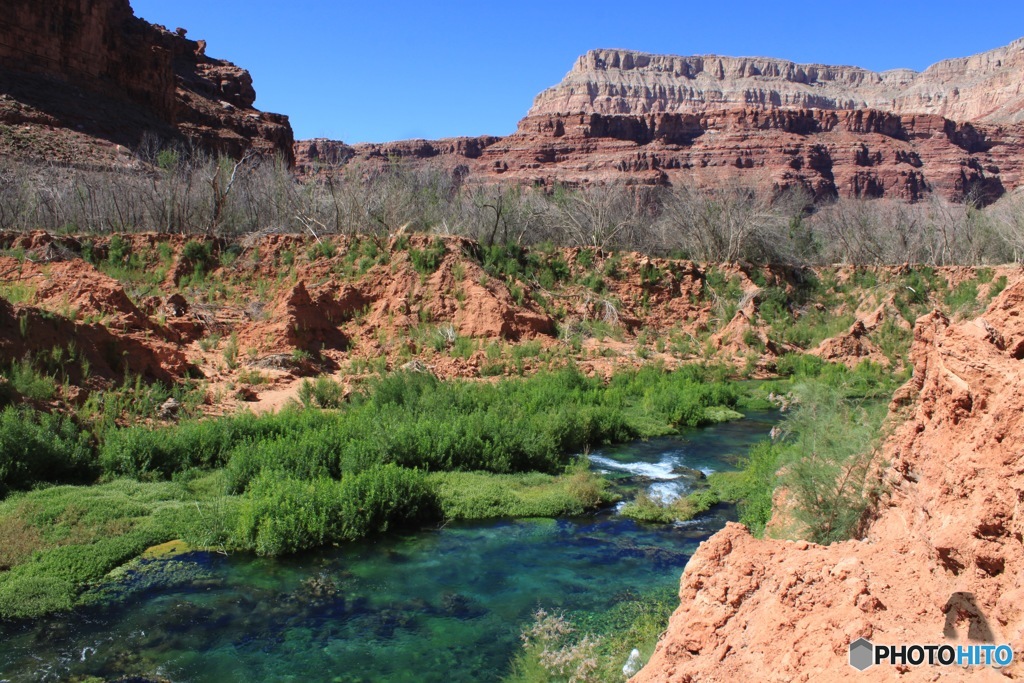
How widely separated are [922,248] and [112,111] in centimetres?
4613

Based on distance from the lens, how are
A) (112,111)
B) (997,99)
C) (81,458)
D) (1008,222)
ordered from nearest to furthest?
(81,458)
(1008,222)
(112,111)
(997,99)

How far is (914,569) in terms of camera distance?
Answer: 3748 mm

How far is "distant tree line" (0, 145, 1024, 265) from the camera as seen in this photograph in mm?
22188

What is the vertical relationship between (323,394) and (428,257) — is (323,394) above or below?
below

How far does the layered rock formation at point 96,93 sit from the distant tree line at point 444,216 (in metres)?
9.55

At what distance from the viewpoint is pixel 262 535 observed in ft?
24.9

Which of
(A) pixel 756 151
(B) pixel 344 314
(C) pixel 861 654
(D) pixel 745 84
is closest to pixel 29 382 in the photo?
(B) pixel 344 314

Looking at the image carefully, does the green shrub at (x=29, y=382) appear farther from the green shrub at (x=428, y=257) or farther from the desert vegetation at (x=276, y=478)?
the green shrub at (x=428, y=257)

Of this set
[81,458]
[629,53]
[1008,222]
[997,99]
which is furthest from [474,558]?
[629,53]

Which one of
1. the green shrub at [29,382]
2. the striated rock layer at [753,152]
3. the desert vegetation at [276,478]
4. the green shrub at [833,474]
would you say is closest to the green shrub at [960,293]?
the desert vegetation at [276,478]

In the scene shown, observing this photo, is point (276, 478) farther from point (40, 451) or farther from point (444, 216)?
point (444, 216)

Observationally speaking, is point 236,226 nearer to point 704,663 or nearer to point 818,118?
point 704,663

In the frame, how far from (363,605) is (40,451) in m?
4.78

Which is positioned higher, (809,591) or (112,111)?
(112,111)
